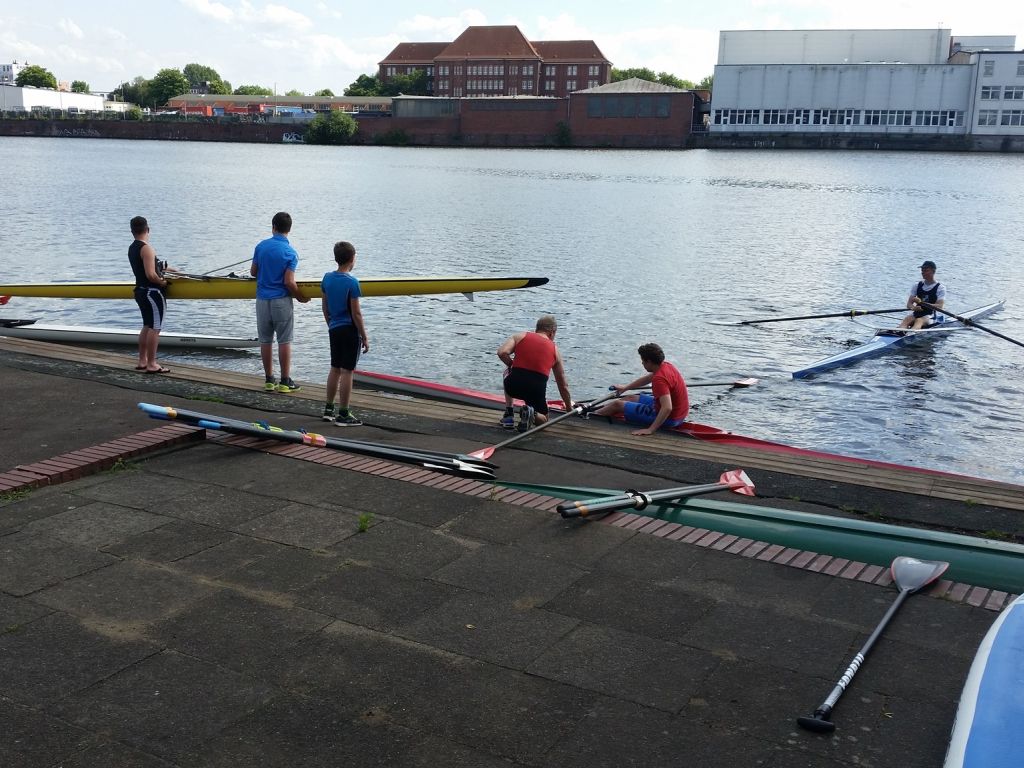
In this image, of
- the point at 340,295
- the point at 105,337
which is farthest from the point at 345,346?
the point at 105,337

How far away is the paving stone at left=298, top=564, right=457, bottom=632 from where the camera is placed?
17.2 ft

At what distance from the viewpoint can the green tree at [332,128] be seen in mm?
141375

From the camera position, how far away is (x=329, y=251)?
121ft

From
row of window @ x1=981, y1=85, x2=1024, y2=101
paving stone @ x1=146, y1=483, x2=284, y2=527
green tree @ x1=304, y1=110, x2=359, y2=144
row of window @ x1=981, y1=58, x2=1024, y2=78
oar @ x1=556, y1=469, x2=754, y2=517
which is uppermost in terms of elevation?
row of window @ x1=981, y1=58, x2=1024, y2=78

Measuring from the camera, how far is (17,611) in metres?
5.16

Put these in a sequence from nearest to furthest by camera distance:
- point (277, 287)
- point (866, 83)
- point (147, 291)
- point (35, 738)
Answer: point (35, 738), point (277, 287), point (147, 291), point (866, 83)

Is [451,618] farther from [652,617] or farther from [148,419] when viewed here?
[148,419]

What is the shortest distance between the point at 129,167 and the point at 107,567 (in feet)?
296

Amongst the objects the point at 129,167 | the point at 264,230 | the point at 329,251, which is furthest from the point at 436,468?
the point at 129,167

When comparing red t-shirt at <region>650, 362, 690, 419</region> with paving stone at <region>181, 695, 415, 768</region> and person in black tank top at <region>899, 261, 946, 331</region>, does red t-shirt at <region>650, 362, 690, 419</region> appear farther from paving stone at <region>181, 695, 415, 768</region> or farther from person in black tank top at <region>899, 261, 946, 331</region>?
person in black tank top at <region>899, 261, 946, 331</region>

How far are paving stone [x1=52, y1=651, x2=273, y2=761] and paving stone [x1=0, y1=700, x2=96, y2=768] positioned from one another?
0.22 ft

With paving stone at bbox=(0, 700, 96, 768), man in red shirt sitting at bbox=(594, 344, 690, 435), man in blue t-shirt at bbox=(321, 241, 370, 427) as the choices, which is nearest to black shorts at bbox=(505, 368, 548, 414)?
man in red shirt sitting at bbox=(594, 344, 690, 435)

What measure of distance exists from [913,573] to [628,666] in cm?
209

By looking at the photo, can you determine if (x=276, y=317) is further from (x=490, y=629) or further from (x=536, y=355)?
(x=490, y=629)
